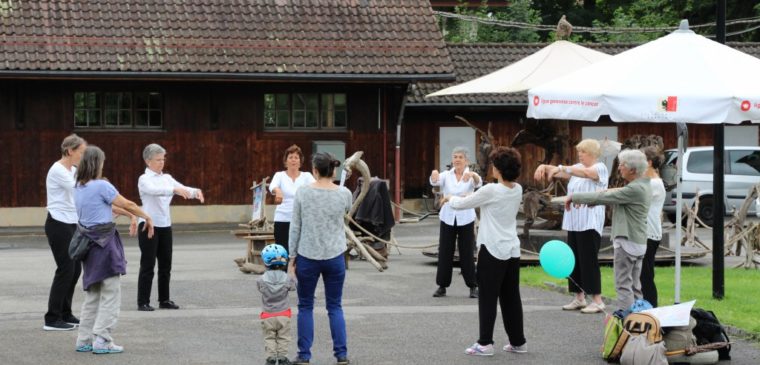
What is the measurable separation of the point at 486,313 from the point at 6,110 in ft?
58.5

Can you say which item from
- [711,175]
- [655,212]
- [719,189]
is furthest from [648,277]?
[711,175]

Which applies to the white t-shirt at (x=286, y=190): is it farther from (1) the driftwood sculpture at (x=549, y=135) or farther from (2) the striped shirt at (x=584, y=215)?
(1) the driftwood sculpture at (x=549, y=135)

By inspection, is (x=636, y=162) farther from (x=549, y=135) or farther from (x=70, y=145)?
(x=549, y=135)

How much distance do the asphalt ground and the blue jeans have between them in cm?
35

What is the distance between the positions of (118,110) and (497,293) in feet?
58.4

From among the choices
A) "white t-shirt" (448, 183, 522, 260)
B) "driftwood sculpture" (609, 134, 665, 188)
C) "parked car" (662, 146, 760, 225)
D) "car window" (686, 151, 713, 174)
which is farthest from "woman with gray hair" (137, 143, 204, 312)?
"car window" (686, 151, 713, 174)

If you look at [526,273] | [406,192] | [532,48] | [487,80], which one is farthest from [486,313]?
[532,48]

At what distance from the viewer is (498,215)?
10.7 m

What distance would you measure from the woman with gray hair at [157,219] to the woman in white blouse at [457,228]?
2.82 m

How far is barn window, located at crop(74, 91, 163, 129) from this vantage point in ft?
88.9

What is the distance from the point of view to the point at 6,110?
2642 centimetres

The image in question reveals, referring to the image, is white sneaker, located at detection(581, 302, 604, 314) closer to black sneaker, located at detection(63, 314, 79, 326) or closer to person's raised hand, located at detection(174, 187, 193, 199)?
person's raised hand, located at detection(174, 187, 193, 199)

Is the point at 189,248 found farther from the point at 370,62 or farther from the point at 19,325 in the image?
the point at 19,325

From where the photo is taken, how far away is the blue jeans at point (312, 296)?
10.2 meters
